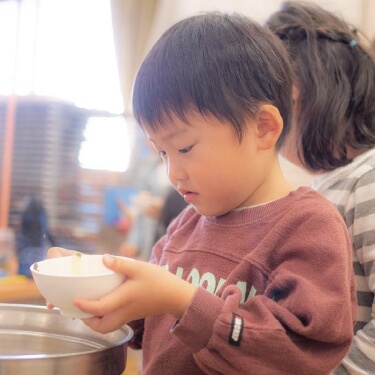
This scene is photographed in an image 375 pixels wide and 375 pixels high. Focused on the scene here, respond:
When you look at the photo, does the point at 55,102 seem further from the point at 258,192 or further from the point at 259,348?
the point at 259,348

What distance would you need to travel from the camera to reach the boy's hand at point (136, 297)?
1.99 feet

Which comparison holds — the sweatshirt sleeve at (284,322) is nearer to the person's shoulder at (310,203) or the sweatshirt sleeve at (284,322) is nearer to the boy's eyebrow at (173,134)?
the person's shoulder at (310,203)

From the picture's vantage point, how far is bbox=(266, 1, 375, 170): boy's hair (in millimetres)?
1090

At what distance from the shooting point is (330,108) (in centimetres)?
109

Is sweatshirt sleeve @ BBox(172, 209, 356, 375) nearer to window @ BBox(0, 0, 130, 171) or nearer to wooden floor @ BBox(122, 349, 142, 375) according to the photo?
wooden floor @ BBox(122, 349, 142, 375)

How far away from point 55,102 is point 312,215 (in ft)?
7.02

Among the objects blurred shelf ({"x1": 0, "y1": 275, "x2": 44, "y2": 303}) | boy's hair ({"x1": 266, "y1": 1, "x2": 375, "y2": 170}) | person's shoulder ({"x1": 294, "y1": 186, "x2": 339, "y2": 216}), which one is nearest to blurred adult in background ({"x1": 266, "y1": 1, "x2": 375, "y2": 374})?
boy's hair ({"x1": 266, "y1": 1, "x2": 375, "y2": 170})

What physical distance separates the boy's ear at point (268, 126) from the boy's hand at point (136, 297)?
10.4 inches

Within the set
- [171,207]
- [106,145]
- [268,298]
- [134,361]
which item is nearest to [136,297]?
[268,298]

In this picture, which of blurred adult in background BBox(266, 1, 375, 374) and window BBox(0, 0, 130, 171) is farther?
window BBox(0, 0, 130, 171)

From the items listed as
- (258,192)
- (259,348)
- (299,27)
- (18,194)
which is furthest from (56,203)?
(259,348)

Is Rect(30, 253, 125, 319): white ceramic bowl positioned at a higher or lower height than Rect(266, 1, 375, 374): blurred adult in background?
lower

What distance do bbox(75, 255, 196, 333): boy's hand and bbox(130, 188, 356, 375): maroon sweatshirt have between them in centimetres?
2

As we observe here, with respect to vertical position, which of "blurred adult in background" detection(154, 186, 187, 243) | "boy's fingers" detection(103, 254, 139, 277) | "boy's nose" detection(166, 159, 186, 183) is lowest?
"blurred adult in background" detection(154, 186, 187, 243)
